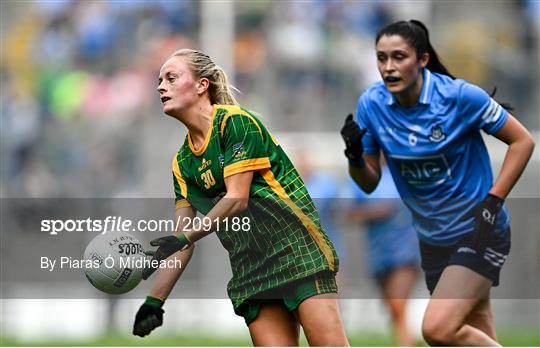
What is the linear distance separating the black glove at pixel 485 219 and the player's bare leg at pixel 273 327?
1196mm

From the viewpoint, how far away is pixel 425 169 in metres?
6.57

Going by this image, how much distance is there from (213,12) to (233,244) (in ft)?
29.1

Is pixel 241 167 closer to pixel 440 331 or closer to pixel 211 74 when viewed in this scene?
pixel 211 74

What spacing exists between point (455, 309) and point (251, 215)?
1.27 meters

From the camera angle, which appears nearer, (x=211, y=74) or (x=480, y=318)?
(x=211, y=74)

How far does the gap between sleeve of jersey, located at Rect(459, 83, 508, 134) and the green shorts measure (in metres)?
1.29

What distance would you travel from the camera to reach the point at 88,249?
5926 mm

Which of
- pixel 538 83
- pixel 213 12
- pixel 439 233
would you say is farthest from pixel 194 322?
pixel 439 233

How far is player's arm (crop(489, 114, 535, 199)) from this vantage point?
6383 mm

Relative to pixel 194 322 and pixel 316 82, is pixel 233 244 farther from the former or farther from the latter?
pixel 316 82

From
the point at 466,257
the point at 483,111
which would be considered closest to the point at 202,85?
the point at 483,111

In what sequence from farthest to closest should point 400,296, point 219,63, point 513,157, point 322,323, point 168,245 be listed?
1. point 219,63
2. point 400,296
3. point 513,157
4. point 322,323
5. point 168,245

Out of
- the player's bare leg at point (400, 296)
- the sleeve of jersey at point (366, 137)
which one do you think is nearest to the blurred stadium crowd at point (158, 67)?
the player's bare leg at point (400, 296)

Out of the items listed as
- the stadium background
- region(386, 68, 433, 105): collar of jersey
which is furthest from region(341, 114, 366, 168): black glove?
the stadium background
